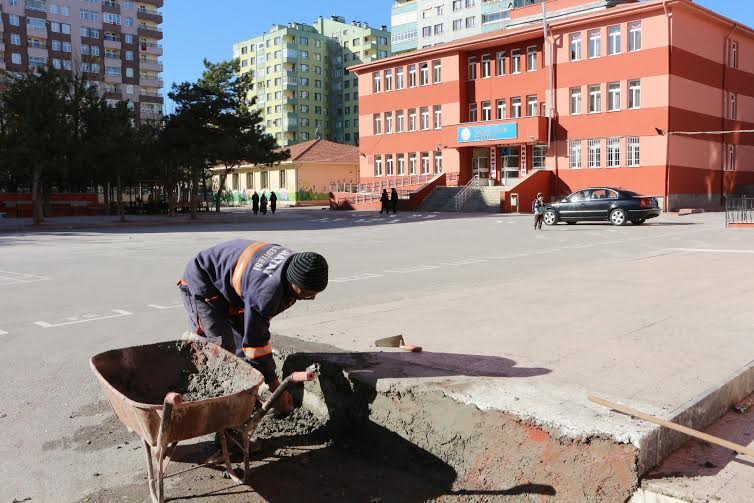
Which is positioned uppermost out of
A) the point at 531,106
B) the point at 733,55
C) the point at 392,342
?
the point at 733,55

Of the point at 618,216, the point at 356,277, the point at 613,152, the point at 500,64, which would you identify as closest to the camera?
the point at 356,277

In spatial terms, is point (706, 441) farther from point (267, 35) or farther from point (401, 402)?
point (267, 35)

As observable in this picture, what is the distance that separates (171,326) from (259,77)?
124 metres

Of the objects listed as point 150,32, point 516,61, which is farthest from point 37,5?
point 516,61

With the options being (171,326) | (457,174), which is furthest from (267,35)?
(171,326)

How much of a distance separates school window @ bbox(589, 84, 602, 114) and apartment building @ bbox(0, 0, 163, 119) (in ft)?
227

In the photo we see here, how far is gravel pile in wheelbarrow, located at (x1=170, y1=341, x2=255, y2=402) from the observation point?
4.48 meters

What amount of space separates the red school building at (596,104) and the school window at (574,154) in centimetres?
6

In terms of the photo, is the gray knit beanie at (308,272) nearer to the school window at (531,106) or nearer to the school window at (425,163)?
the school window at (531,106)

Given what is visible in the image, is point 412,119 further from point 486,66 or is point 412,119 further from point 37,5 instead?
point 37,5

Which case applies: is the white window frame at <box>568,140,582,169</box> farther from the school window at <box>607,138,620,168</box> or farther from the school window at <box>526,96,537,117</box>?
the school window at <box>526,96,537,117</box>

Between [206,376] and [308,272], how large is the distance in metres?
1.30

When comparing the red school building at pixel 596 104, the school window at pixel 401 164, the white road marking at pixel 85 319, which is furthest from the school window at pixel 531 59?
the white road marking at pixel 85 319

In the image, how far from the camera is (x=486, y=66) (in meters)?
50.3
